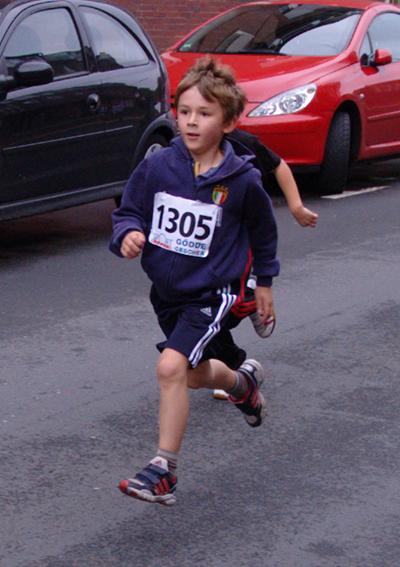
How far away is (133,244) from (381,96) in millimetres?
8577

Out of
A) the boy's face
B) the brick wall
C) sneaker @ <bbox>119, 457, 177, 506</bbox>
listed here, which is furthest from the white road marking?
sneaker @ <bbox>119, 457, 177, 506</bbox>

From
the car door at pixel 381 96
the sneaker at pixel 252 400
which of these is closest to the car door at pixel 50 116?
the car door at pixel 381 96

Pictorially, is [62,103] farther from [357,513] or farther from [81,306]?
[357,513]

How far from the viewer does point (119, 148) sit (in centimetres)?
992

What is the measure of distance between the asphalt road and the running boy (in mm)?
347

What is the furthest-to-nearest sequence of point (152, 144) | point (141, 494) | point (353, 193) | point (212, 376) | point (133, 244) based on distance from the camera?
1. point (353, 193)
2. point (152, 144)
3. point (212, 376)
4. point (133, 244)
5. point (141, 494)

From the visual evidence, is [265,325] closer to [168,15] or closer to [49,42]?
[49,42]

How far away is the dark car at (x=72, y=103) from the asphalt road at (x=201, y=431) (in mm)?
582

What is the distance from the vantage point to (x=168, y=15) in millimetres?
18078

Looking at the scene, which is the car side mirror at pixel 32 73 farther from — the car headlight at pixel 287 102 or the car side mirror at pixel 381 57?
the car side mirror at pixel 381 57

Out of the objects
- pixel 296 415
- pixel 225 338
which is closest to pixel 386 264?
pixel 296 415

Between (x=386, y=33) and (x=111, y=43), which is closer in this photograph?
(x=111, y=43)

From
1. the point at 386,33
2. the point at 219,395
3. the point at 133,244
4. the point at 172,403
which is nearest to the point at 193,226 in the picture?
the point at 133,244

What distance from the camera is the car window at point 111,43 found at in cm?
1005
